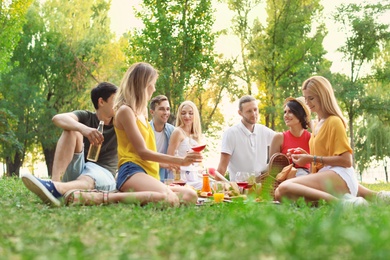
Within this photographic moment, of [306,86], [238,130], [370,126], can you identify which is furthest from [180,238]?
[370,126]

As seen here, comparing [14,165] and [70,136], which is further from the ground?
[14,165]

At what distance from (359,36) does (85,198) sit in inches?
1203

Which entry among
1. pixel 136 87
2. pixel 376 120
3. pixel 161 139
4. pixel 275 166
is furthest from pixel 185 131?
pixel 376 120

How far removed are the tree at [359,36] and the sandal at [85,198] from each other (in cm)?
2879

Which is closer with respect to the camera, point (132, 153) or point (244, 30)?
point (132, 153)

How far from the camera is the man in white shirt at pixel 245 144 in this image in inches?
379

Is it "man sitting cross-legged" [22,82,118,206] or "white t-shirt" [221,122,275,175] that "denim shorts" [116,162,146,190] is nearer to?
A: "man sitting cross-legged" [22,82,118,206]

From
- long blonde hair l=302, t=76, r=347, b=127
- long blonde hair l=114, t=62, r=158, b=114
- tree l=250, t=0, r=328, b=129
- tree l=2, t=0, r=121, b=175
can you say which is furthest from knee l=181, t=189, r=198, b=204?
tree l=2, t=0, r=121, b=175

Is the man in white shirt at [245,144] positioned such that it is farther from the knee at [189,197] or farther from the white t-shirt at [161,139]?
the knee at [189,197]

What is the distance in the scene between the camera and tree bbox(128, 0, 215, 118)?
28.8 meters

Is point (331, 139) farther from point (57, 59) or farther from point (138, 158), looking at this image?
point (57, 59)

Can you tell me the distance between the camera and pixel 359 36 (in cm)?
3397

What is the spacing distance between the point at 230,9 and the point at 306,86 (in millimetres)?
26095

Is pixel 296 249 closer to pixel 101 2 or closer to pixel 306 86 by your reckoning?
pixel 306 86
